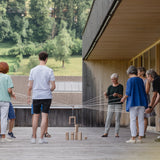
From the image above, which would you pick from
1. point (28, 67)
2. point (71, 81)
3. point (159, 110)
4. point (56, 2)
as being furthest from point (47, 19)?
point (159, 110)

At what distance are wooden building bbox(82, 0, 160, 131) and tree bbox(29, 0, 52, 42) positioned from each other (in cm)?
7537

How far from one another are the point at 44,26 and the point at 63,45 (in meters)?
8.19

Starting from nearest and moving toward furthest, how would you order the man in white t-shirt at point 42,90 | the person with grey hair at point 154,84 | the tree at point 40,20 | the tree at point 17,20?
the man in white t-shirt at point 42,90 → the person with grey hair at point 154,84 → the tree at point 17,20 → the tree at point 40,20

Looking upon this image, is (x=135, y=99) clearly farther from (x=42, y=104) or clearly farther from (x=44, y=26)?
(x=44, y=26)

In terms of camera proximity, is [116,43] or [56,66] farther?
[56,66]

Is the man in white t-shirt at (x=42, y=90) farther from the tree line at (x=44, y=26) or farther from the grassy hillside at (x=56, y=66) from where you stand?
the tree line at (x=44, y=26)

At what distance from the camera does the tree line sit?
8562 centimetres

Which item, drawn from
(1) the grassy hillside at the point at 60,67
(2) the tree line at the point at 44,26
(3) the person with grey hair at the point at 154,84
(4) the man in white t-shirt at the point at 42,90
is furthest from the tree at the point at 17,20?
(4) the man in white t-shirt at the point at 42,90

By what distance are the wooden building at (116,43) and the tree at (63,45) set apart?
226ft

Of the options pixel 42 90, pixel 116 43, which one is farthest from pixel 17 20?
pixel 42 90

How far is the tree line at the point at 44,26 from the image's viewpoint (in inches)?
3371

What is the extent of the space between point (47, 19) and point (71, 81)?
1586 inches

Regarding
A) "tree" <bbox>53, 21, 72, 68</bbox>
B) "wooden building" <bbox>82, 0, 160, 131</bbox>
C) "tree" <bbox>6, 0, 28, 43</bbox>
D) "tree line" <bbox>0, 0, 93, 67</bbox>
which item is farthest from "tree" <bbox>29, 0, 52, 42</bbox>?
"wooden building" <bbox>82, 0, 160, 131</bbox>

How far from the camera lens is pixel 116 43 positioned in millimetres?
10945
